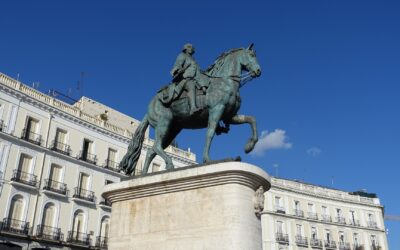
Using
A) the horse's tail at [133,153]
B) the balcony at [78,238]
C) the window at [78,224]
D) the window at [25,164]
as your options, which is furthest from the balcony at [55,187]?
the horse's tail at [133,153]

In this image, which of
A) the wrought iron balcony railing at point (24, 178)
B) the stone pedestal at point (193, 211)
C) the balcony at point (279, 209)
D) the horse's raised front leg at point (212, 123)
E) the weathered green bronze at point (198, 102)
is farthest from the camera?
the balcony at point (279, 209)

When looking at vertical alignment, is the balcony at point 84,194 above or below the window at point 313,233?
below

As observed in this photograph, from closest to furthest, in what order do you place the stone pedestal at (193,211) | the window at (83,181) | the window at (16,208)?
the stone pedestal at (193,211)
the window at (16,208)
the window at (83,181)

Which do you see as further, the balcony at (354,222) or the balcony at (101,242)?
the balcony at (354,222)

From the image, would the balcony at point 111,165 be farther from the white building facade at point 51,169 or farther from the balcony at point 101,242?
the balcony at point 101,242

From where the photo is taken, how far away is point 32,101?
36781 millimetres

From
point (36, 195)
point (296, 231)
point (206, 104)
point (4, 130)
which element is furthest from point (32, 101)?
point (296, 231)

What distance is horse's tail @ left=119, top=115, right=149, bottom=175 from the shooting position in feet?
31.1

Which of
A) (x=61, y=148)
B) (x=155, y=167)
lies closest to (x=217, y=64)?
(x=61, y=148)

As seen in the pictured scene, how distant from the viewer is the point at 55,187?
36906 mm

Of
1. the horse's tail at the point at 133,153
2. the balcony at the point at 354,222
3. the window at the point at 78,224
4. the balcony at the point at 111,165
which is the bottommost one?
the horse's tail at the point at 133,153

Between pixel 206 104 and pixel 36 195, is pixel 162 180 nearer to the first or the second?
pixel 206 104

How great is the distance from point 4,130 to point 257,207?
31.0 meters

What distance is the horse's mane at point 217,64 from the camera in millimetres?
9375
